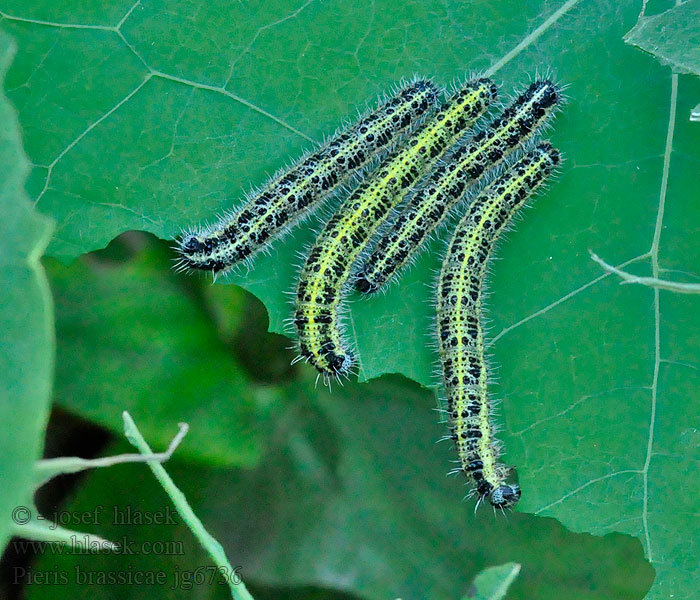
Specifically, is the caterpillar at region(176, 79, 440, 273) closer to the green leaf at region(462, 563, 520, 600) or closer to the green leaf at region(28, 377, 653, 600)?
the green leaf at region(28, 377, 653, 600)

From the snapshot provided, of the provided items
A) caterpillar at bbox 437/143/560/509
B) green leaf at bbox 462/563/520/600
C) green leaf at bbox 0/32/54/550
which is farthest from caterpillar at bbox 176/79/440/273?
green leaf at bbox 462/563/520/600

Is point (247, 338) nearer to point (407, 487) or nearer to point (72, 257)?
point (72, 257)

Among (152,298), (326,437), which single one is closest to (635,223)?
(326,437)

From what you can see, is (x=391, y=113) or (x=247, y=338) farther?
(x=247, y=338)

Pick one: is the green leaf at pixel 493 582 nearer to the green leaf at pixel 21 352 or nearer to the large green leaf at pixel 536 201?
the large green leaf at pixel 536 201

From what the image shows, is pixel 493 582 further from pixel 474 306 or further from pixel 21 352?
pixel 21 352

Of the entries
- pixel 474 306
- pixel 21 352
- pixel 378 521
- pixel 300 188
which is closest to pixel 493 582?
pixel 474 306

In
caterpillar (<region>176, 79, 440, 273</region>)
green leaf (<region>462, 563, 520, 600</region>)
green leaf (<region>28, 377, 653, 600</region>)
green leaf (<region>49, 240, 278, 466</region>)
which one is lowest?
green leaf (<region>462, 563, 520, 600</region>)
